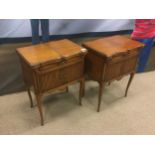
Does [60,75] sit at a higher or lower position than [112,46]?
lower

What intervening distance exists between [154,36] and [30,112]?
1494 millimetres

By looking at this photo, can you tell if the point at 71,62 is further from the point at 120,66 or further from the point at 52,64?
the point at 120,66

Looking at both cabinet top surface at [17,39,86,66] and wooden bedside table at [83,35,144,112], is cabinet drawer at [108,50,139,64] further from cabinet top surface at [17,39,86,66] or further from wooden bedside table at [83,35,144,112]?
cabinet top surface at [17,39,86,66]

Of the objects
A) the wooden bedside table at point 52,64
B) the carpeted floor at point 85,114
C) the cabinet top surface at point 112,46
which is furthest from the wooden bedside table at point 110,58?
the carpeted floor at point 85,114

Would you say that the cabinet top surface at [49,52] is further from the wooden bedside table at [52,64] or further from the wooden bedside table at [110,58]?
the wooden bedside table at [110,58]

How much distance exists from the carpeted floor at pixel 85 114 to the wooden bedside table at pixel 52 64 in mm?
299

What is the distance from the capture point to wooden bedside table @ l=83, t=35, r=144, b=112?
1.35 metres

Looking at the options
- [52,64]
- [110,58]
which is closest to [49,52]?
[52,64]

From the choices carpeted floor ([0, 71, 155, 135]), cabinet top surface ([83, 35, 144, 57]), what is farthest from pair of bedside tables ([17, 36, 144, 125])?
carpeted floor ([0, 71, 155, 135])

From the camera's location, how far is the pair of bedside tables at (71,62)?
47.3 inches

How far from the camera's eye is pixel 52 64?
3.92 ft

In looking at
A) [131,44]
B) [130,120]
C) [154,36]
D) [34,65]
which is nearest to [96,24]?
[154,36]

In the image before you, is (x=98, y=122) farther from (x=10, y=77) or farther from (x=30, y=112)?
(x=10, y=77)

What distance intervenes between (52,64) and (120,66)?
58 cm
